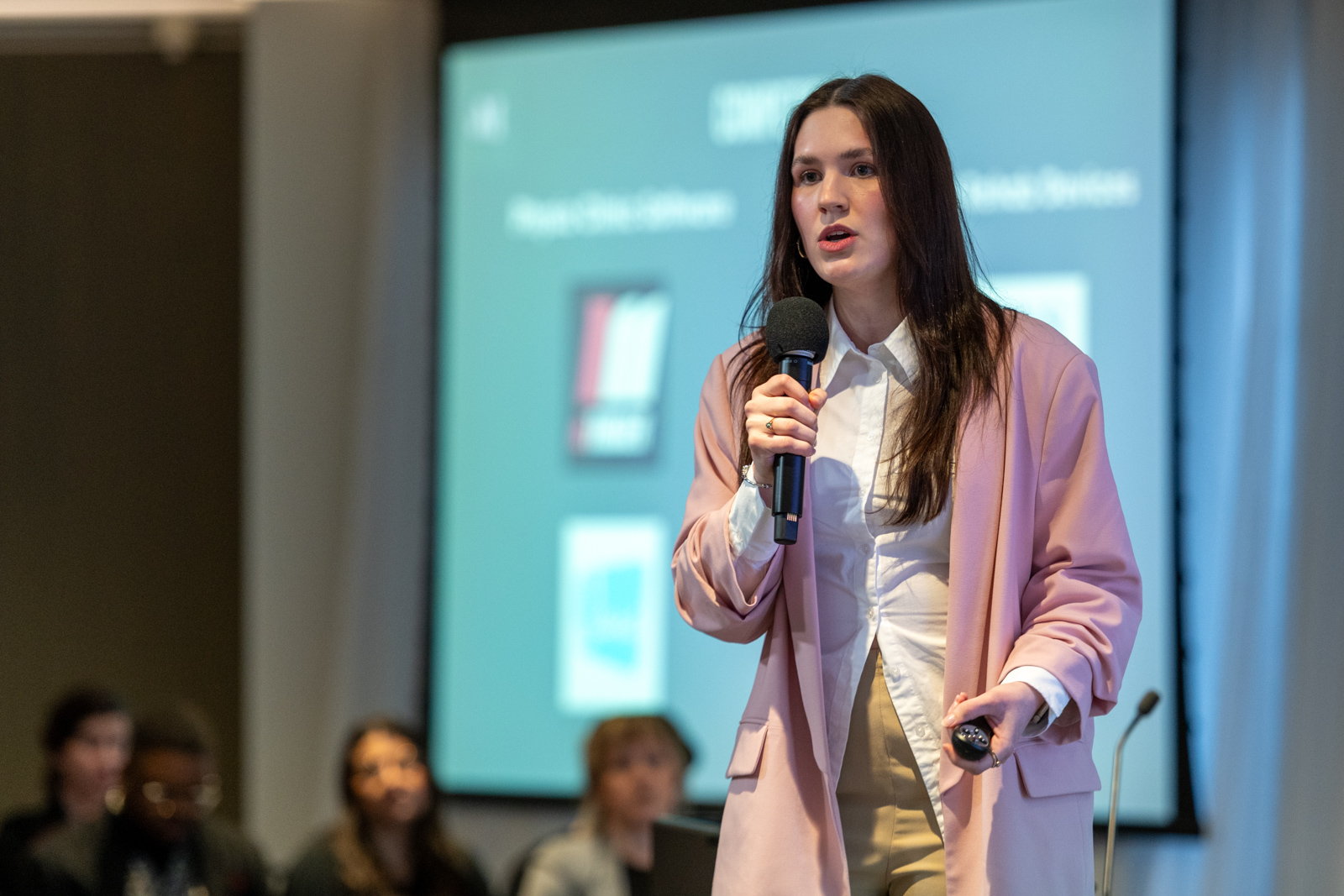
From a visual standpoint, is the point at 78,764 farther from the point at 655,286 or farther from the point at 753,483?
the point at 753,483

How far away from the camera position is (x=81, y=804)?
3.75m

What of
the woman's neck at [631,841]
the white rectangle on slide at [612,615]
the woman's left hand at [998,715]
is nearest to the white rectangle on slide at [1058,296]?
the white rectangle on slide at [612,615]

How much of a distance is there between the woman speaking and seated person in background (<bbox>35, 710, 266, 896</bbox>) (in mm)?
2716

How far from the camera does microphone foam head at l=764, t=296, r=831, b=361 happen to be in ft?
4.34

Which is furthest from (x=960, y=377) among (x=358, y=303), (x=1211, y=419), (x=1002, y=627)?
(x=358, y=303)

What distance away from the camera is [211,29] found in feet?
15.8

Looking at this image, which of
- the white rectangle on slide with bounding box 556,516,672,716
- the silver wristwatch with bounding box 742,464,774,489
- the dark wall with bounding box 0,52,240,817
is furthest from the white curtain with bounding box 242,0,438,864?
the silver wristwatch with bounding box 742,464,774,489

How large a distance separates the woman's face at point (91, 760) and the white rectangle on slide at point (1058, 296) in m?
2.85

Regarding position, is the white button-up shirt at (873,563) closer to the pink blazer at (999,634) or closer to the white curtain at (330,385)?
the pink blazer at (999,634)

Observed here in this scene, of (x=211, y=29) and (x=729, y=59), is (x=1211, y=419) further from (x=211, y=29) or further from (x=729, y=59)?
(x=211, y=29)

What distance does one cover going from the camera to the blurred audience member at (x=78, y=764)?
3.73 meters

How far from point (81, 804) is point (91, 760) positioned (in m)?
0.12

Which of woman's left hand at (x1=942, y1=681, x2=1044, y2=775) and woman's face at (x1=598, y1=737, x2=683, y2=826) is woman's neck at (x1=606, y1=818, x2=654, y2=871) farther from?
woman's left hand at (x1=942, y1=681, x2=1044, y2=775)

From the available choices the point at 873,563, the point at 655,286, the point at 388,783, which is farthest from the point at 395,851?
the point at 873,563
